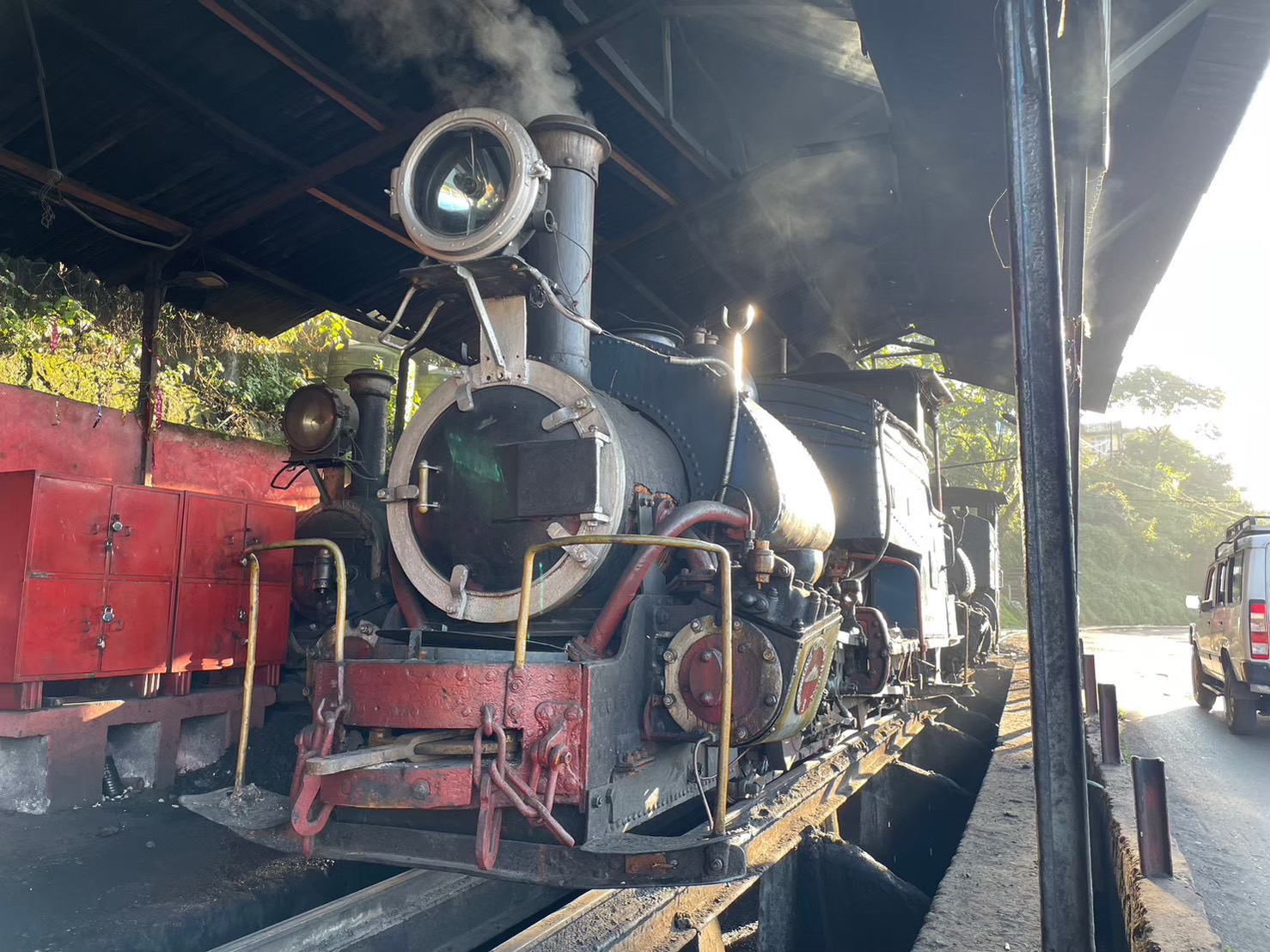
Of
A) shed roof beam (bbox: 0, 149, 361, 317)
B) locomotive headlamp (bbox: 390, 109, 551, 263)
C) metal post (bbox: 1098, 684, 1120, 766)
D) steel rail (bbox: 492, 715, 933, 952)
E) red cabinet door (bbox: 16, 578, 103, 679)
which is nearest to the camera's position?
steel rail (bbox: 492, 715, 933, 952)

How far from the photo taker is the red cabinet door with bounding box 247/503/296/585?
606cm

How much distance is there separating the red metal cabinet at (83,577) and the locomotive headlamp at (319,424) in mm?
1179

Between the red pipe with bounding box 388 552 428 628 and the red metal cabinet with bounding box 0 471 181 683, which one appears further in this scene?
the red metal cabinet with bounding box 0 471 181 683

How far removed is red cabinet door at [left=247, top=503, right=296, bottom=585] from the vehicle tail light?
8.49 m

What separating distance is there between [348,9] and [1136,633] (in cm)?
3027

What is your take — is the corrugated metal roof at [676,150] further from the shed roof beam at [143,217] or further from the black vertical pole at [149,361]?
the black vertical pole at [149,361]

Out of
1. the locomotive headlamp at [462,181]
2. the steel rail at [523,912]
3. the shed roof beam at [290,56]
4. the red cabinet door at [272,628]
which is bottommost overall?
the steel rail at [523,912]

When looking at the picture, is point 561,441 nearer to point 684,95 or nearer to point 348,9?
point 348,9

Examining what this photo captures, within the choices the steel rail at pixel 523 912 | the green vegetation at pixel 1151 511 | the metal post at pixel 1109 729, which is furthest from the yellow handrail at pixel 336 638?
the green vegetation at pixel 1151 511

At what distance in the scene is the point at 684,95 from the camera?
7.47 meters

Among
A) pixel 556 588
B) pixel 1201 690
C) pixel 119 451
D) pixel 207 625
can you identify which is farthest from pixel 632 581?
pixel 1201 690

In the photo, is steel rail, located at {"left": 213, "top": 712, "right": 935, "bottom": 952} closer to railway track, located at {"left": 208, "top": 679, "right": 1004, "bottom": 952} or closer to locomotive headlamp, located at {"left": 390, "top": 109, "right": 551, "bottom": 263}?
railway track, located at {"left": 208, "top": 679, "right": 1004, "bottom": 952}

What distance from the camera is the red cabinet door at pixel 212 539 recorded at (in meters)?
5.64

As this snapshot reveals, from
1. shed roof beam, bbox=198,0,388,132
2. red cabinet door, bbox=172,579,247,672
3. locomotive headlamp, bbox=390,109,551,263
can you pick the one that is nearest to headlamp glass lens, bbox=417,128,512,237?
locomotive headlamp, bbox=390,109,551,263
